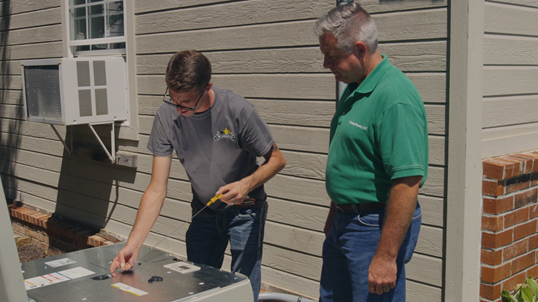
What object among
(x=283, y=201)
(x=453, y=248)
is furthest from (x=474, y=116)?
(x=283, y=201)

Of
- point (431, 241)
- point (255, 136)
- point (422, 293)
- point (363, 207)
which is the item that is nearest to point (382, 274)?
point (363, 207)

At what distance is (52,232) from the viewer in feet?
20.0

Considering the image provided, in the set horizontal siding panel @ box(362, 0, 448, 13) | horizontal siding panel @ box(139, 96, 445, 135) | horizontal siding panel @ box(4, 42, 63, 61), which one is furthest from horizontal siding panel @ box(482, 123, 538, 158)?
horizontal siding panel @ box(4, 42, 63, 61)

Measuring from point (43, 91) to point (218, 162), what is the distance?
3065 millimetres

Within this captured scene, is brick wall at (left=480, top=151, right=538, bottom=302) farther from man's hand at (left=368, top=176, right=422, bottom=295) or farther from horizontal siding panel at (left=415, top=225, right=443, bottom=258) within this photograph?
man's hand at (left=368, top=176, right=422, bottom=295)

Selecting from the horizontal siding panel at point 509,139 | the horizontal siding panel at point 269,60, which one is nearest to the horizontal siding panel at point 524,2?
the horizontal siding panel at point 509,139

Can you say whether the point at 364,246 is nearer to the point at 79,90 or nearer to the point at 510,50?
the point at 510,50

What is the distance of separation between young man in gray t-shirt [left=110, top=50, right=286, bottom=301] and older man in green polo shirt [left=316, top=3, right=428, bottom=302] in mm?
560

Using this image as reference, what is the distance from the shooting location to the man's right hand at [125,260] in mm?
2290

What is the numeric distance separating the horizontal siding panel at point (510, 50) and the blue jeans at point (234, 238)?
1.58 meters

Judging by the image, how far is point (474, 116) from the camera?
294 cm

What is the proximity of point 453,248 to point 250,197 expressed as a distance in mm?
1201

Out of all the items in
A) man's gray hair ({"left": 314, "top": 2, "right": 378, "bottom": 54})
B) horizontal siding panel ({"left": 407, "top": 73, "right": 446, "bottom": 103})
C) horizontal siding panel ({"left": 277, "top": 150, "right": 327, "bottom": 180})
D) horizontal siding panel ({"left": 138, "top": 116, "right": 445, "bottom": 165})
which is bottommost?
horizontal siding panel ({"left": 277, "top": 150, "right": 327, "bottom": 180})

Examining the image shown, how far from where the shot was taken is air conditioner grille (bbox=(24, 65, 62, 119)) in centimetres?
499
